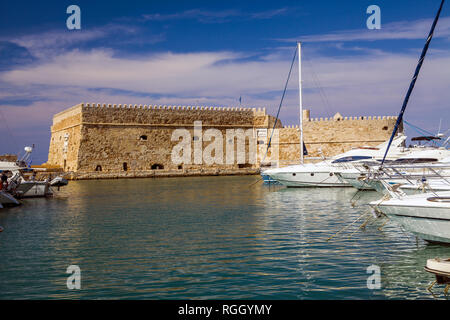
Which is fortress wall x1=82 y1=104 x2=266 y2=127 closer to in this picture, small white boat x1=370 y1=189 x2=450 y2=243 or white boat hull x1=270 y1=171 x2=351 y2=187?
white boat hull x1=270 y1=171 x2=351 y2=187

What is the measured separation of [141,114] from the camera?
34000 mm

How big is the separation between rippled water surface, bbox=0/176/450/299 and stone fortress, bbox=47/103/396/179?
20882 mm

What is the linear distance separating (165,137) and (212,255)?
2807cm

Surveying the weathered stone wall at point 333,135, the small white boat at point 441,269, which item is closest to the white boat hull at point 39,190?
the small white boat at point 441,269

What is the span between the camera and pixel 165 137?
34.5m

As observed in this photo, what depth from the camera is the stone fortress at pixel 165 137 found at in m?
32.4

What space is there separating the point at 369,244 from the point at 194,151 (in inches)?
1103

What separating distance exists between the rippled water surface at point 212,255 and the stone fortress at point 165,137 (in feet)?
68.5

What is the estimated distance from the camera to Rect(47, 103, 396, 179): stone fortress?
32438 millimetres

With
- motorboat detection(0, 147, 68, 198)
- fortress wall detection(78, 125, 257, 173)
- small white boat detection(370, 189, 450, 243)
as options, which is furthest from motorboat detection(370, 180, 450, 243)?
fortress wall detection(78, 125, 257, 173)

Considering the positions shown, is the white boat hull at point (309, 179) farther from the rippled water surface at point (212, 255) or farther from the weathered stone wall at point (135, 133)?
the weathered stone wall at point (135, 133)

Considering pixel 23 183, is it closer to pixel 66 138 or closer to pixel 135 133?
pixel 135 133

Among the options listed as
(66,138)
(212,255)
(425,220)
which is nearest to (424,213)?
(425,220)

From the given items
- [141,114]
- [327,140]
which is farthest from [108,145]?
[327,140]
